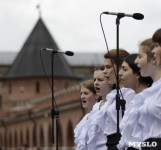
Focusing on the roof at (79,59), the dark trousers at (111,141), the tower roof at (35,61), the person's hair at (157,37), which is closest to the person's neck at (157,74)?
the person's hair at (157,37)

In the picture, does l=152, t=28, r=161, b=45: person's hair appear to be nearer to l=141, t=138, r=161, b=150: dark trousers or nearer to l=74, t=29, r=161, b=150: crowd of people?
l=74, t=29, r=161, b=150: crowd of people

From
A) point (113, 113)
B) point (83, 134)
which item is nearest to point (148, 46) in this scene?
point (113, 113)

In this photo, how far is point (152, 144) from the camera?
470cm

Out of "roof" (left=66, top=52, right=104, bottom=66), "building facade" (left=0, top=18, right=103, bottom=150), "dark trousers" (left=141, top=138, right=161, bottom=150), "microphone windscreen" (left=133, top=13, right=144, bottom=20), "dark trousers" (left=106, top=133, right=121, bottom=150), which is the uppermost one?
"roof" (left=66, top=52, right=104, bottom=66)

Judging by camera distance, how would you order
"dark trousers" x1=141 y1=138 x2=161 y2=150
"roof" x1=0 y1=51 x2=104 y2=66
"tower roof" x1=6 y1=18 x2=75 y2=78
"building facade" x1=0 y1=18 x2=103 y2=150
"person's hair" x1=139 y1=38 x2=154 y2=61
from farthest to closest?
"roof" x1=0 y1=51 x2=104 y2=66
"tower roof" x1=6 y1=18 x2=75 y2=78
"building facade" x1=0 y1=18 x2=103 y2=150
"person's hair" x1=139 y1=38 x2=154 y2=61
"dark trousers" x1=141 y1=138 x2=161 y2=150

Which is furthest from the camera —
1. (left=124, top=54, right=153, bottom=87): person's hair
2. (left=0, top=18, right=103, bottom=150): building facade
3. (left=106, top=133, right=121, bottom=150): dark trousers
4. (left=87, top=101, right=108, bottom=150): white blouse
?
(left=0, top=18, right=103, bottom=150): building facade

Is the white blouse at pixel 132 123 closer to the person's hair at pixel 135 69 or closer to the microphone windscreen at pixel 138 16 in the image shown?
the person's hair at pixel 135 69

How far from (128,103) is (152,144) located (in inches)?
57.9

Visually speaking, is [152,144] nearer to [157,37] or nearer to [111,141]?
[157,37]

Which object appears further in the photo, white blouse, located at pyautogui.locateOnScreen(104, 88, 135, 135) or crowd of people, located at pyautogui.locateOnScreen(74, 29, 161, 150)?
white blouse, located at pyautogui.locateOnScreen(104, 88, 135, 135)

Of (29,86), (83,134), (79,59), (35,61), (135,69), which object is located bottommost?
(83,134)

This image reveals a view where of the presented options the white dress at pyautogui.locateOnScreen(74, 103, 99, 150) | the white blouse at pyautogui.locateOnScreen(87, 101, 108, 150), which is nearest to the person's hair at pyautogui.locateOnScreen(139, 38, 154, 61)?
the white blouse at pyautogui.locateOnScreen(87, 101, 108, 150)

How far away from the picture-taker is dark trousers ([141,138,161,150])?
15.2 feet

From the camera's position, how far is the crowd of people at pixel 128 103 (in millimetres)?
4781
